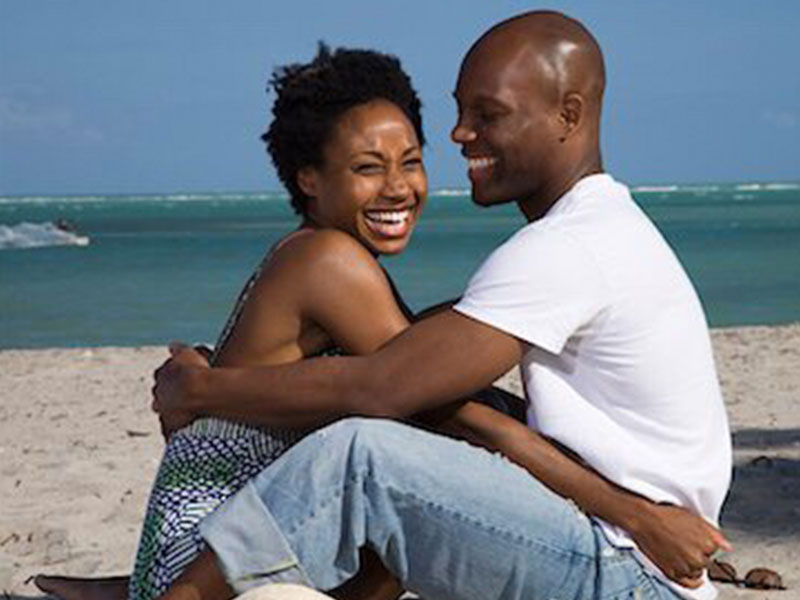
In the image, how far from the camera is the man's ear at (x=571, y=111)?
121 inches

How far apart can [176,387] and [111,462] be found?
393 centimetres

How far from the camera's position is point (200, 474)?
131 inches

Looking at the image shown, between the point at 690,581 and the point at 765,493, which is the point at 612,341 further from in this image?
the point at 765,493

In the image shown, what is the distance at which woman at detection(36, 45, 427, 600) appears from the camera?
10.7ft

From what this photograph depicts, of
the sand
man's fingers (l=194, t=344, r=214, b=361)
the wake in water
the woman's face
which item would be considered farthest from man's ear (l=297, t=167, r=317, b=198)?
the wake in water

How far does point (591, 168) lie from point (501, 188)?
0.18m

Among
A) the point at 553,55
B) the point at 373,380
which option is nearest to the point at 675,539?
the point at 373,380

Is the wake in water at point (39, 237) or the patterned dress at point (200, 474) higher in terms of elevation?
the patterned dress at point (200, 474)

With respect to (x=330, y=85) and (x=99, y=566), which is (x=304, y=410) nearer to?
(x=330, y=85)

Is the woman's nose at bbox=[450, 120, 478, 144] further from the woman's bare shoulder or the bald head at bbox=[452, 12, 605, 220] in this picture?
the woman's bare shoulder

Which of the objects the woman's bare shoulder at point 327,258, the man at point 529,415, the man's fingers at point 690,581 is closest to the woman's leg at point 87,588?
the man at point 529,415

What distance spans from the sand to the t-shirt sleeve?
6.88ft

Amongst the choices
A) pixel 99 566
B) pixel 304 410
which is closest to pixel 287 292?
pixel 304 410

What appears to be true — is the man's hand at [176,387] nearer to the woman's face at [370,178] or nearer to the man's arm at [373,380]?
the man's arm at [373,380]
